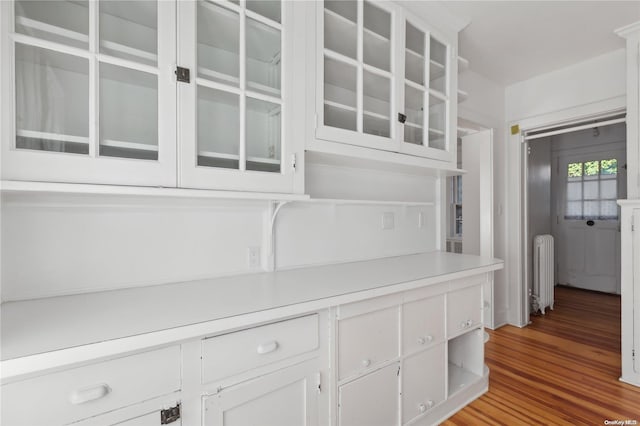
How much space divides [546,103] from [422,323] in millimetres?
2663

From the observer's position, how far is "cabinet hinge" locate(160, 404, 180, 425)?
0.84 meters

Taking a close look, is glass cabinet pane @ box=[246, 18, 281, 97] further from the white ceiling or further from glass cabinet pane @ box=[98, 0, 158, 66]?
the white ceiling

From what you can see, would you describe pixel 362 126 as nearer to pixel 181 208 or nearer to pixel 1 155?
pixel 181 208

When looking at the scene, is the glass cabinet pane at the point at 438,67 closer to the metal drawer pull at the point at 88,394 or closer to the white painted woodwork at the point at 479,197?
the white painted woodwork at the point at 479,197

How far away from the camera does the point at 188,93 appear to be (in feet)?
3.60

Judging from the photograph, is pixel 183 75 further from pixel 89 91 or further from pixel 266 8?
pixel 266 8

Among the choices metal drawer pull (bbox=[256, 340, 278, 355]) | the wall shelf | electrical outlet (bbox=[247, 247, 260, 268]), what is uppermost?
the wall shelf

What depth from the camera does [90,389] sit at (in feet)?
2.46

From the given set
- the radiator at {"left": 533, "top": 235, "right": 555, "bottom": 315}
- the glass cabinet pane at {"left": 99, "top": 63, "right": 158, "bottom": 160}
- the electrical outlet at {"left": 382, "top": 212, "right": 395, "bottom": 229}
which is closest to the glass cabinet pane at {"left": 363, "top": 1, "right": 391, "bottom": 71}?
the electrical outlet at {"left": 382, "top": 212, "right": 395, "bottom": 229}

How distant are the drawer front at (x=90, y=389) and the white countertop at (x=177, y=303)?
79mm

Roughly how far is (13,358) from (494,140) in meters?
3.56

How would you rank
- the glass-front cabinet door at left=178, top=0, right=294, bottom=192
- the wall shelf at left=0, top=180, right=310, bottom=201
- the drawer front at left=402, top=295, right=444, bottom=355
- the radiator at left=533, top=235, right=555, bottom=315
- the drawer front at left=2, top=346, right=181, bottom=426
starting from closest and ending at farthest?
the drawer front at left=2, top=346, right=181, bottom=426
the wall shelf at left=0, top=180, right=310, bottom=201
the glass-front cabinet door at left=178, top=0, right=294, bottom=192
the drawer front at left=402, top=295, right=444, bottom=355
the radiator at left=533, top=235, right=555, bottom=315

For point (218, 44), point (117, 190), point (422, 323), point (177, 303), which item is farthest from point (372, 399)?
point (218, 44)

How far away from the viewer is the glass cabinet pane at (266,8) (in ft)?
4.15
